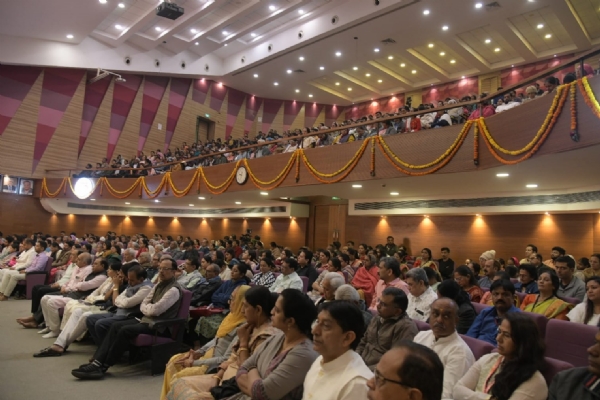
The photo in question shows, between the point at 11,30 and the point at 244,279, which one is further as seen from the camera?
the point at 11,30

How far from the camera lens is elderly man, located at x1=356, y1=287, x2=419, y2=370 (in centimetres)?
285

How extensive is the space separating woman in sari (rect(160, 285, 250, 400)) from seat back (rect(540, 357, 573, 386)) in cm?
198

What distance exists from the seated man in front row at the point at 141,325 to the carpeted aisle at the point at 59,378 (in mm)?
114

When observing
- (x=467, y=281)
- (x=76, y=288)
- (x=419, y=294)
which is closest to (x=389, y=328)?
(x=419, y=294)

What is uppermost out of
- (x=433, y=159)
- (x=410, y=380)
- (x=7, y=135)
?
(x=7, y=135)

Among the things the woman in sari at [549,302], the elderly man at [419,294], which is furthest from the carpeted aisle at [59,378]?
the woman in sari at [549,302]

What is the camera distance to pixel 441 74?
15117 mm

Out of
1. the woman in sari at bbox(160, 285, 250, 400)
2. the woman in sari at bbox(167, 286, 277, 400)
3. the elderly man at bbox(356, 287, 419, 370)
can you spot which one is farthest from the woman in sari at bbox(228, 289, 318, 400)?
the woman in sari at bbox(160, 285, 250, 400)

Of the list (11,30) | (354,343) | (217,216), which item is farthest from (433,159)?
(11,30)

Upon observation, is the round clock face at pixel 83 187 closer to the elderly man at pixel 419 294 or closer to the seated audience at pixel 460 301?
the elderly man at pixel 419 294

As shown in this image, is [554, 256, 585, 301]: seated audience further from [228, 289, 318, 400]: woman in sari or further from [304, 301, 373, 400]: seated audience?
[304, 301, 373, 400]: seated audience

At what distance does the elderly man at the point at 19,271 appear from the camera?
8000 mm

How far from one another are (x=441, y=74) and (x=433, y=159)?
31.3 feet

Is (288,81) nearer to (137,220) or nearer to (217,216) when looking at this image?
(217,216)
